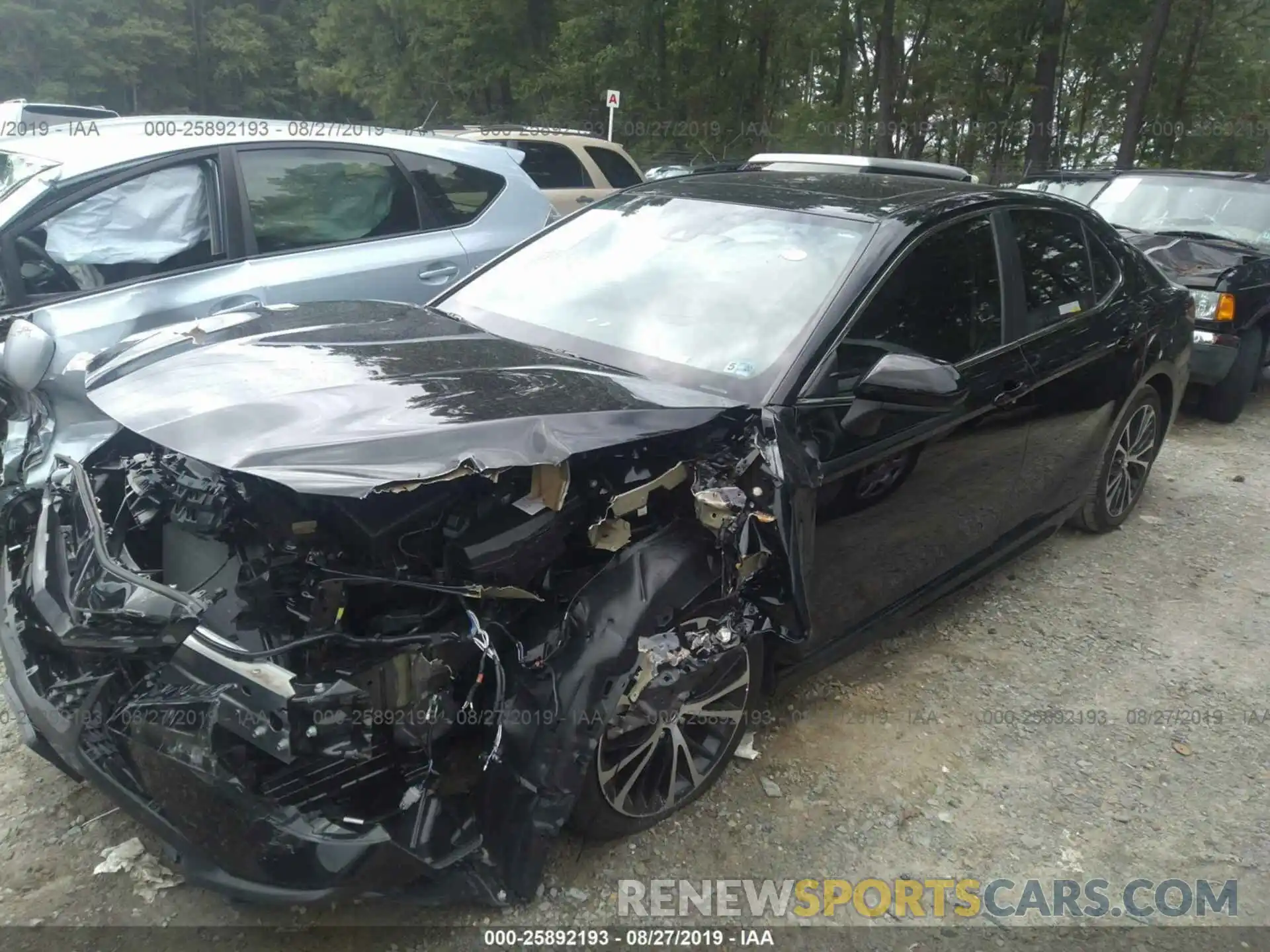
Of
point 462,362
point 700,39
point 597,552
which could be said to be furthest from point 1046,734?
point 700,39

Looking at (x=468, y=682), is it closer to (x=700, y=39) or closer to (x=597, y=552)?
(x=597, y=552)

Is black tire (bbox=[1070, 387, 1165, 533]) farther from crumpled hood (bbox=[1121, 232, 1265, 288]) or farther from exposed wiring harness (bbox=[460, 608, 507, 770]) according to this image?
exposed wiring harness (bbox=[460, 608, 507, 770])

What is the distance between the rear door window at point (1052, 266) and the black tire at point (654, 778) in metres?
1.80

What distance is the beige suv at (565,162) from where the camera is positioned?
31.4 ft

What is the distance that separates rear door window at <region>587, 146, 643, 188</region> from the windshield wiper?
16.6ft

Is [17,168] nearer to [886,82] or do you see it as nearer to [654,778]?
[654,778]

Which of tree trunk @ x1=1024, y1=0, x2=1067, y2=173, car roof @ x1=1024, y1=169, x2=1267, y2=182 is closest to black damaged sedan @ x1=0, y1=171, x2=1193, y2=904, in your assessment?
car roof @ x1=1024, y1=169, x2=1267, y2=182

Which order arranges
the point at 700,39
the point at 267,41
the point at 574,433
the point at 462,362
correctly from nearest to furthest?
1. the point at 574,433
2. the point at 462,362
3. the point at 700,39
4. the point at 267,41

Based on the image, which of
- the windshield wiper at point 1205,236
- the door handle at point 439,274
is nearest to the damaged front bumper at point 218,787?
the door handle at point 439,274

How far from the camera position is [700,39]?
2336 centimetres

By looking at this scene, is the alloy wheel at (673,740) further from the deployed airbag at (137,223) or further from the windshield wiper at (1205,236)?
the windshield wiper at (1205,236)

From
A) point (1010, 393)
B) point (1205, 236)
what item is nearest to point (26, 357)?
point (1010, 393)

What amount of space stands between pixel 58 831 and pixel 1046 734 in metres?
3.15

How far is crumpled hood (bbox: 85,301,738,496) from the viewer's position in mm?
2111
